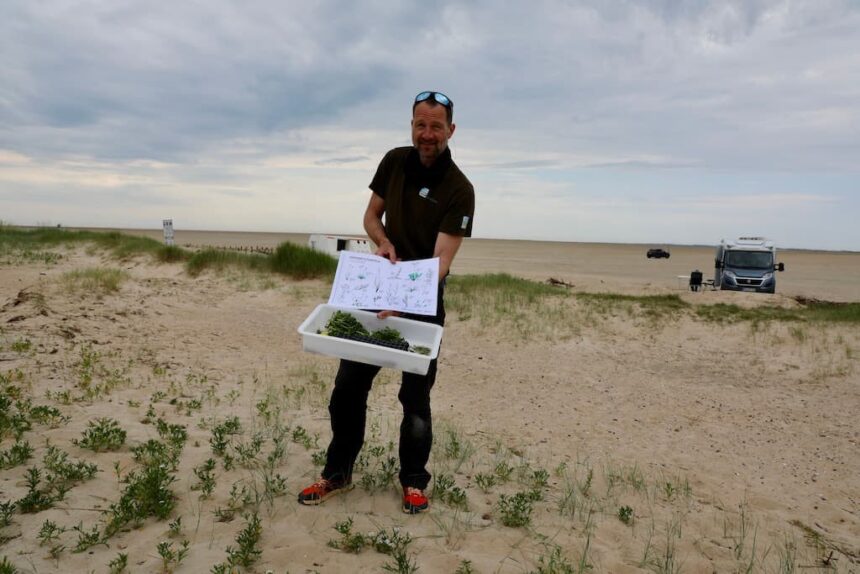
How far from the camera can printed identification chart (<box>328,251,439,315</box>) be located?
344cm

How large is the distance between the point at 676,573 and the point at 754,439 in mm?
4134

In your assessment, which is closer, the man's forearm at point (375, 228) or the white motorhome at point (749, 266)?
the man's forearm at point (375, 228)

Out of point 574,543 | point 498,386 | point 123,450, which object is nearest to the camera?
point 574,543

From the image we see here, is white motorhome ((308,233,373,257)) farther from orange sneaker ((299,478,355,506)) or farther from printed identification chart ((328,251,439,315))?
printed identification chart ((328,251,439,315))

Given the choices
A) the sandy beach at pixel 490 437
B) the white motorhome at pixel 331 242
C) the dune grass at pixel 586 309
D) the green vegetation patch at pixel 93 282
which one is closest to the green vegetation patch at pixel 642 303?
the dune grass at pixel 586 309

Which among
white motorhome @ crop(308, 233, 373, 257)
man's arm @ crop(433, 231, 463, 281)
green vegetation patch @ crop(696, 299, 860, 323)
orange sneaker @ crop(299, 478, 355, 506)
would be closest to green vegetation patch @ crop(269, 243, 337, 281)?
white motorhome @ crop(308, 233, 373, 257)

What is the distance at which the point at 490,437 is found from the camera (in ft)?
20.0

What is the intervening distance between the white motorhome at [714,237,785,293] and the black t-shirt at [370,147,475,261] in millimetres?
18332

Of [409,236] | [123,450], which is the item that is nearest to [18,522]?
[123,450]

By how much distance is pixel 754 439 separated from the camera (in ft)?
22.3

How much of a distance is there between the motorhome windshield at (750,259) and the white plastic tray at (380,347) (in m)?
18.8

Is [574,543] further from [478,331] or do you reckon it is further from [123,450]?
[478,331]

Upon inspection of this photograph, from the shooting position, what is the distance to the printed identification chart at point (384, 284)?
11.3 ft

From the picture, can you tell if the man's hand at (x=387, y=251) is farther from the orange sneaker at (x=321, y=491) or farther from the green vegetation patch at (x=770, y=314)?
the green vegetation patch at (x=770, y=314)
